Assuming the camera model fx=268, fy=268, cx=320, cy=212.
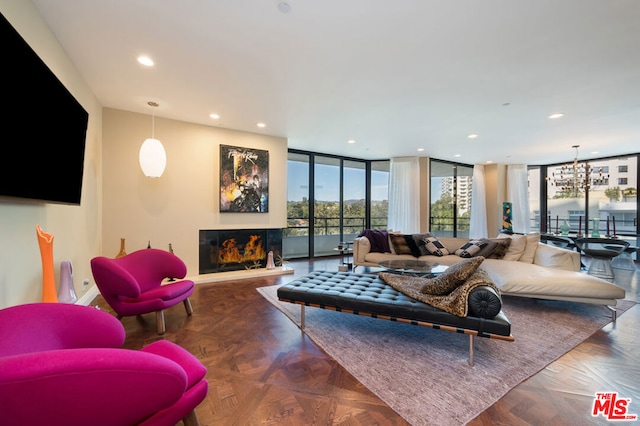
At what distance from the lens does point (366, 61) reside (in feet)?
8.73

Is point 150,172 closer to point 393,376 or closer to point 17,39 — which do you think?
point 17,39

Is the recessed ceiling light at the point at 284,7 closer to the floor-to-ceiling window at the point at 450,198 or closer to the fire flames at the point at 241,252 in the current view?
the fire flames at the point at 241,252

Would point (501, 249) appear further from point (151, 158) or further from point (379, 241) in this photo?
point (151, 158)

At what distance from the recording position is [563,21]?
2076 millimetres

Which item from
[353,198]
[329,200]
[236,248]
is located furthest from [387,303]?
[353,198]

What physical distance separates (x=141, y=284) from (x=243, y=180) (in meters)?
2.51

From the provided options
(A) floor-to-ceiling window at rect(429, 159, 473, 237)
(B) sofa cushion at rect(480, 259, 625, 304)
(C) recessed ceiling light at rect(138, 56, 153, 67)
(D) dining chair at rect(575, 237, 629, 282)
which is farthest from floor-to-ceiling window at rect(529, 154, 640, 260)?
(C) recessed ceiling light at rect(138, 56, 153, 67)

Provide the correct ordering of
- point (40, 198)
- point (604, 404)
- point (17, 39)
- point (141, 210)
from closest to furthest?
point (17, 39)
point (604, 404)
point (40, 198)
point (141, 210)

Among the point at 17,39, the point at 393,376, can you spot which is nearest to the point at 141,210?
the point at 17,39

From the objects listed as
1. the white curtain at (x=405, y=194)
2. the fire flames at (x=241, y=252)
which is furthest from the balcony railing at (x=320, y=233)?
the fire flames at (x=241, y=252)

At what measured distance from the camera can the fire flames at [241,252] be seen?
4.88 m

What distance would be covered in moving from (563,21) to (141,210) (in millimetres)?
5284

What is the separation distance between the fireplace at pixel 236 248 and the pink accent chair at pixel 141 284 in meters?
1.59

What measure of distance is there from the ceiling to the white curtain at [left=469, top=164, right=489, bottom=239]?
3.16 m
